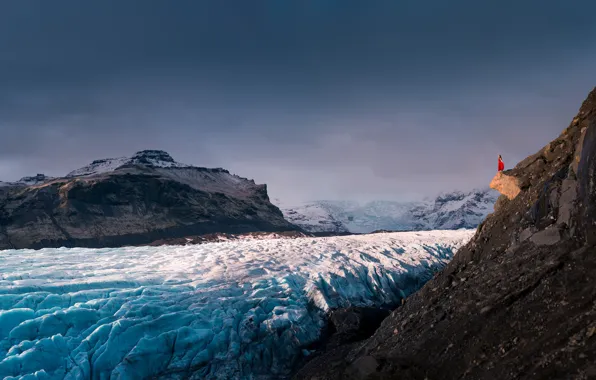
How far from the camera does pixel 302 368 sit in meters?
15.4

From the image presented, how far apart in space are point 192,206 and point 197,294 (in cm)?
16444

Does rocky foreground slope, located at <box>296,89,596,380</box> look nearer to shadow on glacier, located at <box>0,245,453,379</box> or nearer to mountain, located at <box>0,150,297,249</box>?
shadow on glacier, located at <box>0,245,453,379</box>

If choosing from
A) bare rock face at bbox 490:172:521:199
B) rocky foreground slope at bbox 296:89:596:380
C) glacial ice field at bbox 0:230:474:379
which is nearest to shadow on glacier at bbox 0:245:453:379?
glacial ice field at bbox 0:230:474:379

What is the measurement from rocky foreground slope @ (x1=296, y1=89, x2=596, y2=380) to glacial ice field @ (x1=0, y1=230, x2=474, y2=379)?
6289 mm

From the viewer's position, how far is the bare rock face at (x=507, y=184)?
37.7 ft

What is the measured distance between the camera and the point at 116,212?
526 ft

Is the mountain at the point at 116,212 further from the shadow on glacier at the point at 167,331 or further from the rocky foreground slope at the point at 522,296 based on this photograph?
the rocky foreground slope at the point at 522,296

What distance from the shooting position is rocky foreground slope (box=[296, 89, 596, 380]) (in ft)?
22.7

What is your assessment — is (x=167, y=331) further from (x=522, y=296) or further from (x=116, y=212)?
(x=116, y=212)

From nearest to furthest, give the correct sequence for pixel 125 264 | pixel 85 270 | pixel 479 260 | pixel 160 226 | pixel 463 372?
pixel 463 372
pixel 479 260
pixel 85 270
pixel 125 264
pixel 160 226

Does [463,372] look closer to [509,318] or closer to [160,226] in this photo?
[509,318]

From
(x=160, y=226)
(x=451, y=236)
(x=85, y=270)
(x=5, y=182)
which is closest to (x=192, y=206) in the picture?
(x=160, y=226)

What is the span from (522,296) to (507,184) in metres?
4.68

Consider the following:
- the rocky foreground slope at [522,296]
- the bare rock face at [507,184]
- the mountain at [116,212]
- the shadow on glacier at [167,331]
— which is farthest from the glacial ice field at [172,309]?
the mountain at [116,212]
